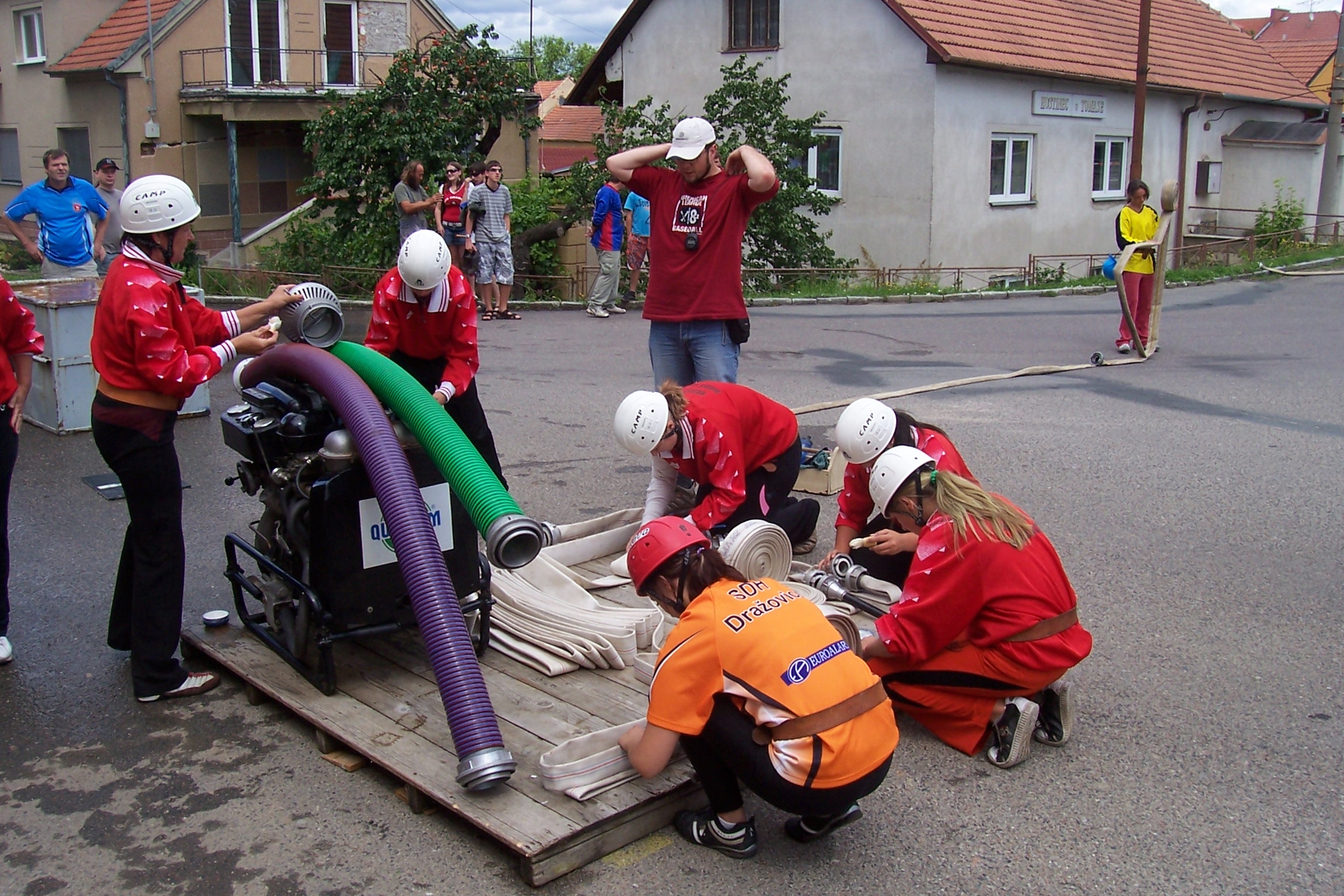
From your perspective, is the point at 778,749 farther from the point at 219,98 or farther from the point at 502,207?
the point at 219,98

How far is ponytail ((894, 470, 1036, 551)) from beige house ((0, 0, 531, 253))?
2229 centimetres

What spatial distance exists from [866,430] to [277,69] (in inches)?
903

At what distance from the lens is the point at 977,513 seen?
13.1 ft

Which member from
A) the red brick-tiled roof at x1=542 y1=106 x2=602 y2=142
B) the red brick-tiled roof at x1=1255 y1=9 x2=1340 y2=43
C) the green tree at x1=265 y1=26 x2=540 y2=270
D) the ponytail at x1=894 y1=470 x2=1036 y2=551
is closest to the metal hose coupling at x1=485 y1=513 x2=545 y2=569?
the ponytail at x1=894 y1=470 x2=1036 y2=551

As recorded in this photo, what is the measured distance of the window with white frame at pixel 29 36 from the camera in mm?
25359

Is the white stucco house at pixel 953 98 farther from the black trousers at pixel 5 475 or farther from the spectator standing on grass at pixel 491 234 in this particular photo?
the black trousers at pixel 5 475

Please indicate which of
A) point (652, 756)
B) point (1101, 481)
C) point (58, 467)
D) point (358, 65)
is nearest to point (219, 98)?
point (358, 65)

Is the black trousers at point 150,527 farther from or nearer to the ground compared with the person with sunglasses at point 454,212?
nearer to the ground

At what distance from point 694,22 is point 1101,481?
18.7m

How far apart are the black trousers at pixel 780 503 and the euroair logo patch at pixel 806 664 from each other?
2.41m

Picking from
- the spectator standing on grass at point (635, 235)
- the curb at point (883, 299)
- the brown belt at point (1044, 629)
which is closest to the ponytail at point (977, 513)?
the brown belt at point (1044, 629)

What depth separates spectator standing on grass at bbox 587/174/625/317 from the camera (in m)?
14.6

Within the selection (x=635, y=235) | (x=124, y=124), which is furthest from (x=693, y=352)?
(x=124, y=124)

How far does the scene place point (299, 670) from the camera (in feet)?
14.6
